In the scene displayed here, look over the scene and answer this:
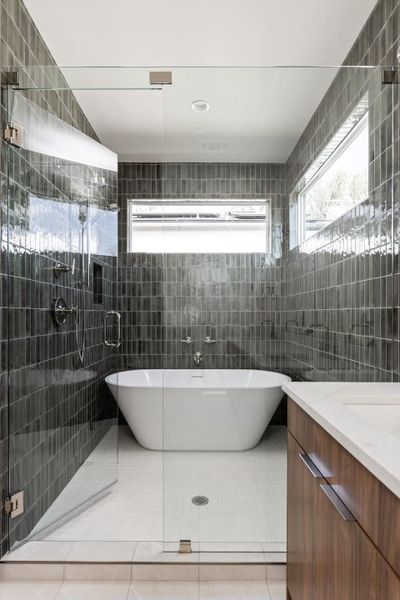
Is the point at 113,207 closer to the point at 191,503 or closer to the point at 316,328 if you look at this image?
the point at 316,328

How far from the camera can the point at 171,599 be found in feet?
5.08

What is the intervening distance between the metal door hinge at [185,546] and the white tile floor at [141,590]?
5.0 inches

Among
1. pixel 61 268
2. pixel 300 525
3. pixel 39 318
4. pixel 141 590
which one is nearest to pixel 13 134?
pixel 61 268

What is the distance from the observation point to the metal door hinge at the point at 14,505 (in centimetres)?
174

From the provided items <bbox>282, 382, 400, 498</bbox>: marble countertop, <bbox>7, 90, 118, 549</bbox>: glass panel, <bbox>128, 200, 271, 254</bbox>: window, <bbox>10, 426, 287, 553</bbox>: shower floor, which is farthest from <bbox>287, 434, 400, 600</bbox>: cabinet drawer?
<bbox>7, 90, 118, 549</bbox>: glass panel

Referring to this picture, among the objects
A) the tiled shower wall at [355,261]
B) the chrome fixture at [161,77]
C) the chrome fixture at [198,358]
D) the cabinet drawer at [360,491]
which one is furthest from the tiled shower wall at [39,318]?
the cabinet drawer at [360,491]

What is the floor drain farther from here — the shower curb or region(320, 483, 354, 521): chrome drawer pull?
region(320, 483, 354, 521): chrome drawer pull

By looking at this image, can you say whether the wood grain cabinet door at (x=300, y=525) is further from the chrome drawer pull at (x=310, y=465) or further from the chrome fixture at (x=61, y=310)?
the chrome fixture at (x=61, y=310)

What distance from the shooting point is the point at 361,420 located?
94cm

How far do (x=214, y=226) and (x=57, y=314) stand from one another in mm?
1107

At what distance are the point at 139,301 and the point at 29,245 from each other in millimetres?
819

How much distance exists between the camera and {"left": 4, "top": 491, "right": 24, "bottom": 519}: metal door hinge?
5.72 feet

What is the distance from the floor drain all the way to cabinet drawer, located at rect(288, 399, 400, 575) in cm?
110

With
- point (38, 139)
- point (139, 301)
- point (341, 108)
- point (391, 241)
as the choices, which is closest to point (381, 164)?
point (391, 241)
